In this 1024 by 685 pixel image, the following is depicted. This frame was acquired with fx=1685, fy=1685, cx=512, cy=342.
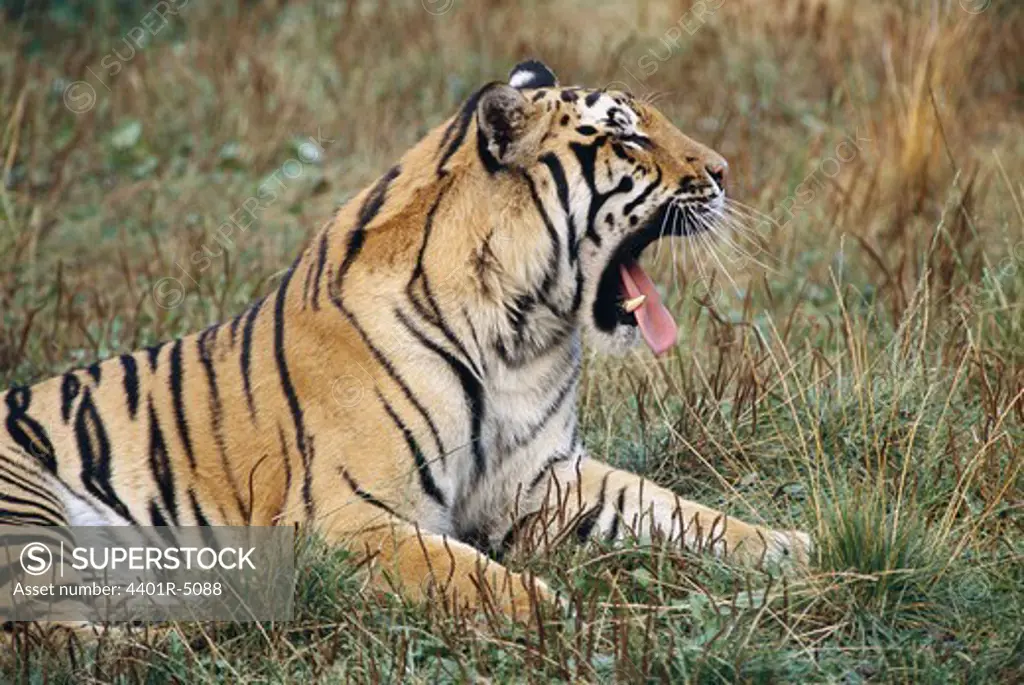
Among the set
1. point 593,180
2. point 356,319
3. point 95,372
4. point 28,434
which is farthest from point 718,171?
point 28,434

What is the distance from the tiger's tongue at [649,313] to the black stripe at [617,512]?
40 cm

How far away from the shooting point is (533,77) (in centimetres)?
431

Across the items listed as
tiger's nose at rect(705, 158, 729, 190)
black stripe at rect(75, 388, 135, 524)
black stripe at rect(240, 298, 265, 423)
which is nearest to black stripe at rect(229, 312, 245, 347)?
black stripe at rect(240, 298, 265, 423)

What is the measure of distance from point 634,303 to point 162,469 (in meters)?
1.24

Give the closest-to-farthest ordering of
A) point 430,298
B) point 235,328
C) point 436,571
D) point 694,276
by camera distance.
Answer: point 436,571 → point 430,298 → point 235,328 → point 694,276

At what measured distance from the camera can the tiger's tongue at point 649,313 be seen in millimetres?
4168

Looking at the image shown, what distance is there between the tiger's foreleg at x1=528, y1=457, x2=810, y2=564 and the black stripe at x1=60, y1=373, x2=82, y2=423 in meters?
1.24

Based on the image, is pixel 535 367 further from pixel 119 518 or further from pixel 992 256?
pixel 992 256

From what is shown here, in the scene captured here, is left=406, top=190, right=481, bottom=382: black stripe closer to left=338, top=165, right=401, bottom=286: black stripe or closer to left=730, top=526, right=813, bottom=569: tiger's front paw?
left=338, top=165, right=401, bottom=286: black stripe

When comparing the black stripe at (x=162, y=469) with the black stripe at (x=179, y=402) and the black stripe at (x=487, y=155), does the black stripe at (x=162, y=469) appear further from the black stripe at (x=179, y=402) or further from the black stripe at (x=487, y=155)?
the black stripe at (x=487, y=155)

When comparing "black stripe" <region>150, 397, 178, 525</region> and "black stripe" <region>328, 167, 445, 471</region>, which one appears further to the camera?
"black stripe" <region>150, 397, 178, 525</region>

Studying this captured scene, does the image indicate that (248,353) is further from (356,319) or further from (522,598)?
(522,598)

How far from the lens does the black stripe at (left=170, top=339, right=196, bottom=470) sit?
4.17 metres

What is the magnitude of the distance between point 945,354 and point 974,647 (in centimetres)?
160
